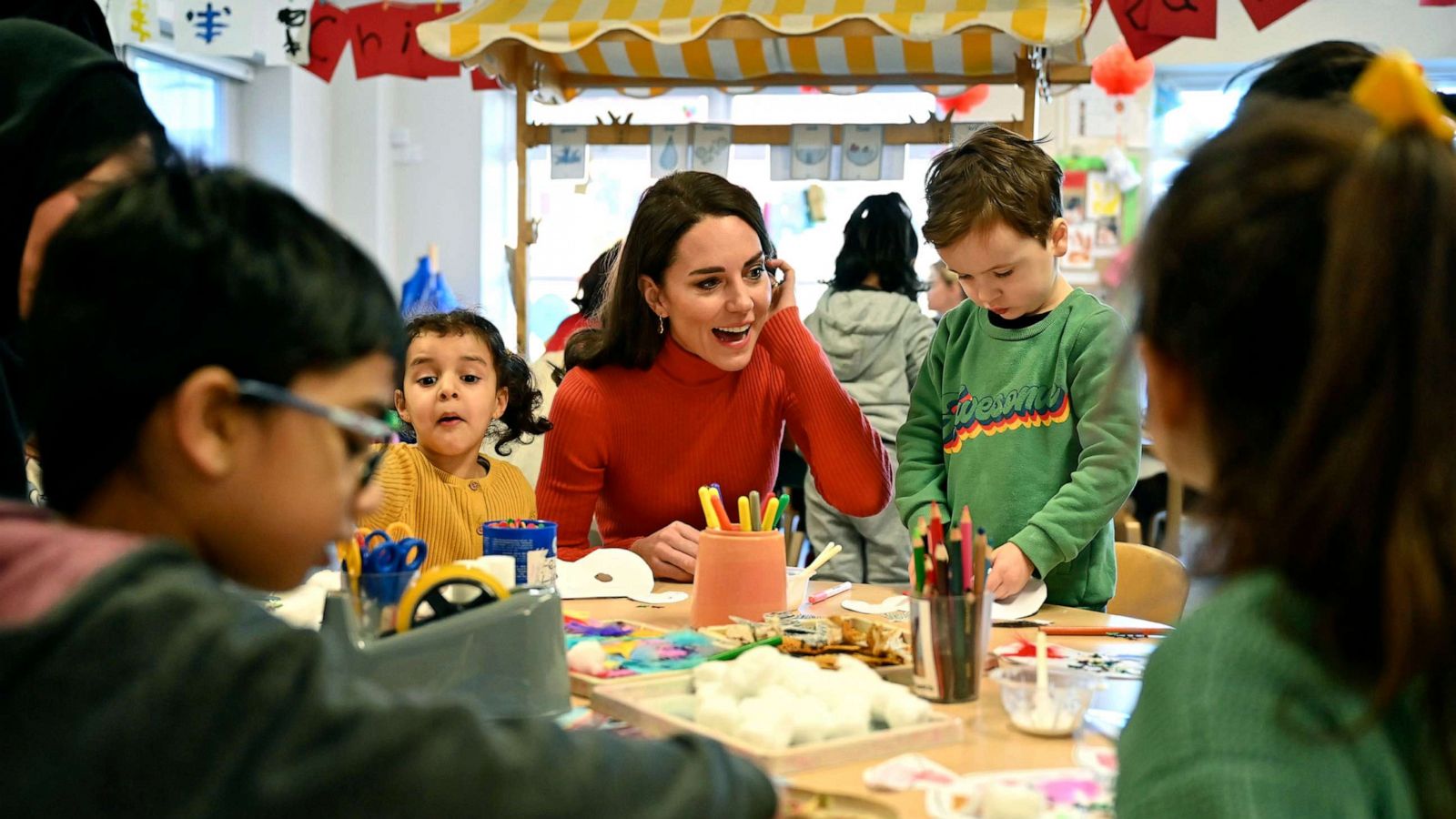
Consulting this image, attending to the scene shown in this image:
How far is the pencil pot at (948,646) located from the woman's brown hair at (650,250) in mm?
930

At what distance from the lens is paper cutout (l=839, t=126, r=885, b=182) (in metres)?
3.53

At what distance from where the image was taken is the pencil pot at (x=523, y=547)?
1.44 metres

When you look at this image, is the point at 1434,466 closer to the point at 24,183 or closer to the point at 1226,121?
the point at 1226,121

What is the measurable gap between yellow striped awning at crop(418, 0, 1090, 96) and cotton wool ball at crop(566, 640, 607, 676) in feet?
7.00

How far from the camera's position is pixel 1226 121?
713 millimetres

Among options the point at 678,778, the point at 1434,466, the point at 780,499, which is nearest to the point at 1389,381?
the point at 1434,466

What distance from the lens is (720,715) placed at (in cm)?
97

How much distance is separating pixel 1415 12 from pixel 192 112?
5.22 m

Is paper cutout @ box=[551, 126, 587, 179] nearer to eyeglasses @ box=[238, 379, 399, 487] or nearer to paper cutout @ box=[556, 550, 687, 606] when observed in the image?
paper cutout @ box=[556, 550, 687, 606]

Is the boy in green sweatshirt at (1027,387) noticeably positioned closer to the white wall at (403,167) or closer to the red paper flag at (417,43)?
the red paper flag at (417,43)

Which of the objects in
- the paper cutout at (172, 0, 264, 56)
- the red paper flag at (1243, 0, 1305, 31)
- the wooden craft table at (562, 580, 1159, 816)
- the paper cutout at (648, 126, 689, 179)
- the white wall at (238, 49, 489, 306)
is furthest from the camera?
the white wall at (238, 49, 489, 306)

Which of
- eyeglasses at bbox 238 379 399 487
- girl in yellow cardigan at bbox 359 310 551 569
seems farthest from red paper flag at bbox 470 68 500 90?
eyeglasses at bbox 238 379 399 487

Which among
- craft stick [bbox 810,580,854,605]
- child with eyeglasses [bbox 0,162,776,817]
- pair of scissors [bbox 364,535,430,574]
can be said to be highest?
child with eyeglasses [bbox 0,162,776,817]

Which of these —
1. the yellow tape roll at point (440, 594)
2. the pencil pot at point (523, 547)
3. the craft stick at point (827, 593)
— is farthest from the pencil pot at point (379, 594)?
the craft stick at point (827, 593)
